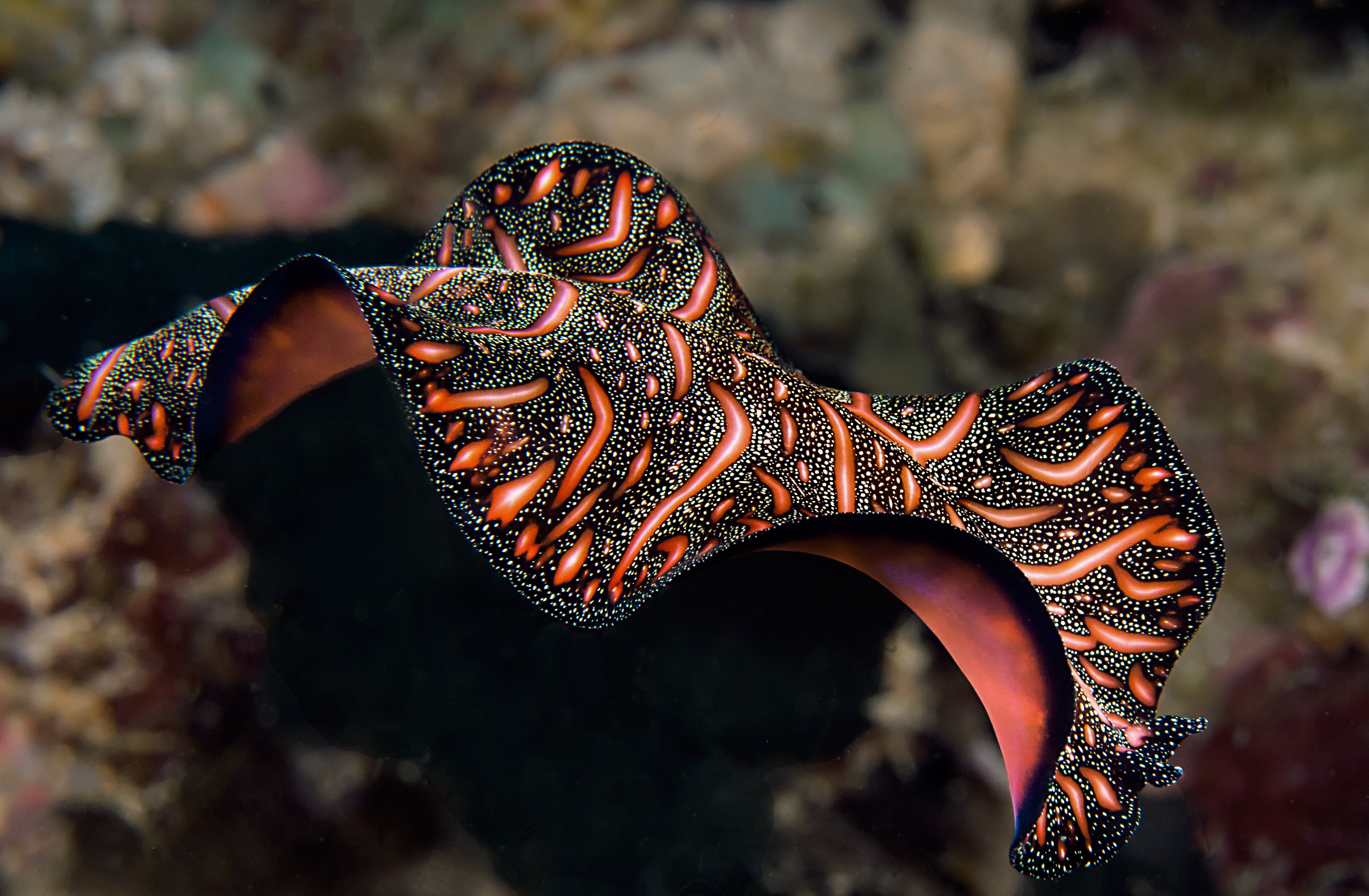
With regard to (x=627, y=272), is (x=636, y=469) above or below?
below

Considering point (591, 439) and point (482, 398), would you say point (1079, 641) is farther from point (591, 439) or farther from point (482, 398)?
point (482, 398)

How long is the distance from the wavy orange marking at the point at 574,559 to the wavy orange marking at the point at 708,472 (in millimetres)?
78

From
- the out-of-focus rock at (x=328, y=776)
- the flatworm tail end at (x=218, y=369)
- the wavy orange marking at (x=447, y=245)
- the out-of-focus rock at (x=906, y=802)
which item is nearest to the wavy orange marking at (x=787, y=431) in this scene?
the out-of-focus rock at (x=906, y=802)

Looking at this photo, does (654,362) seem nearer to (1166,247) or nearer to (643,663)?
(643,663)

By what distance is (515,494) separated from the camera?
5.29 ft

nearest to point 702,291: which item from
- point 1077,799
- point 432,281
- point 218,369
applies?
point 432,281

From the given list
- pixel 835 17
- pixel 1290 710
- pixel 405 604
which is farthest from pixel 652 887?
pixel 835 17

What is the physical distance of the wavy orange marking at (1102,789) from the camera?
171 centimetres

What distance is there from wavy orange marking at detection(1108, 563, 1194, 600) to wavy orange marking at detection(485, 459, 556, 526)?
146 cm

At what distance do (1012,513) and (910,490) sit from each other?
0.32m

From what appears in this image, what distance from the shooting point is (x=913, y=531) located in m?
1.48

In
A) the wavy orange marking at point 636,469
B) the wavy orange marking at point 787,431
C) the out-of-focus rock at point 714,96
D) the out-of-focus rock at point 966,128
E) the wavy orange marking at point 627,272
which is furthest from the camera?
the out-of-focus rock at point 714,96

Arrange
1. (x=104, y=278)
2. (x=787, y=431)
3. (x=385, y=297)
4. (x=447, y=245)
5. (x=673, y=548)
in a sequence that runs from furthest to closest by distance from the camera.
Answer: (x=104, y=278) → (x=447, y=245) → (x=787, y=431) → (x=673, y=548) → (x=385, y=297)

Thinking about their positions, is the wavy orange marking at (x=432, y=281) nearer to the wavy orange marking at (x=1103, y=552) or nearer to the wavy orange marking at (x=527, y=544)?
the wavy orange marking at (x=527, y=544)
